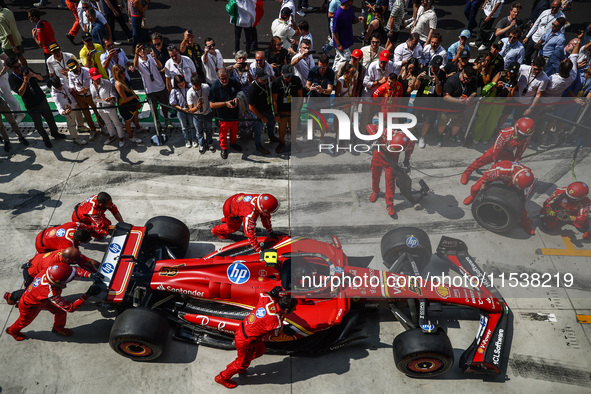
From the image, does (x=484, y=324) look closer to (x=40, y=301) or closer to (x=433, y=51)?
(x=40, y=301)

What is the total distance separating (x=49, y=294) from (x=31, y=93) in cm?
486

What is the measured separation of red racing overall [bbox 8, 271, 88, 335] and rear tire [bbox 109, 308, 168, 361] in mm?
597

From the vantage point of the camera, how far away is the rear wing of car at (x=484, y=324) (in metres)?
5.36

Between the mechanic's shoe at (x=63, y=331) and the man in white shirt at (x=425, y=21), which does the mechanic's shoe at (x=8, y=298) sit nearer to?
the mechanic's shoe at (x=63, y=331)

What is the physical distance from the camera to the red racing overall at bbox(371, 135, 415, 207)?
5.83 metres

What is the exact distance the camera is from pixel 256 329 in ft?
16.5

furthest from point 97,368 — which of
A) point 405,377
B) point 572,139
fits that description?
point 572,139

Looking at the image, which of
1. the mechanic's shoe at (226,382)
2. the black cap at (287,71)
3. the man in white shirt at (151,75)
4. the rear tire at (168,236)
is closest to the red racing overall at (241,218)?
the rear tire at (168,236)

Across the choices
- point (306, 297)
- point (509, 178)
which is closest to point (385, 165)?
point (509, 178)

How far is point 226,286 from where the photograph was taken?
19.0ft

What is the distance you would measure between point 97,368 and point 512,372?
17.1 ft

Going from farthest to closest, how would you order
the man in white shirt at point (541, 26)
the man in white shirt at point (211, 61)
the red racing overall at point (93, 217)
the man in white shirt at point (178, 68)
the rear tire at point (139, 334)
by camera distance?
the man in white shirt at point (541, 26) < the man in white shirt at point (211, 61) < the man in white shirt at point (178, 68) < the red racing overall at point (93, 217) < the rear tire at point (139, 334)

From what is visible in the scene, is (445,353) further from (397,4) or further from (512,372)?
(397,4)

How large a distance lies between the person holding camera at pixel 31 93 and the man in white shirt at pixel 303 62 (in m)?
4.97
